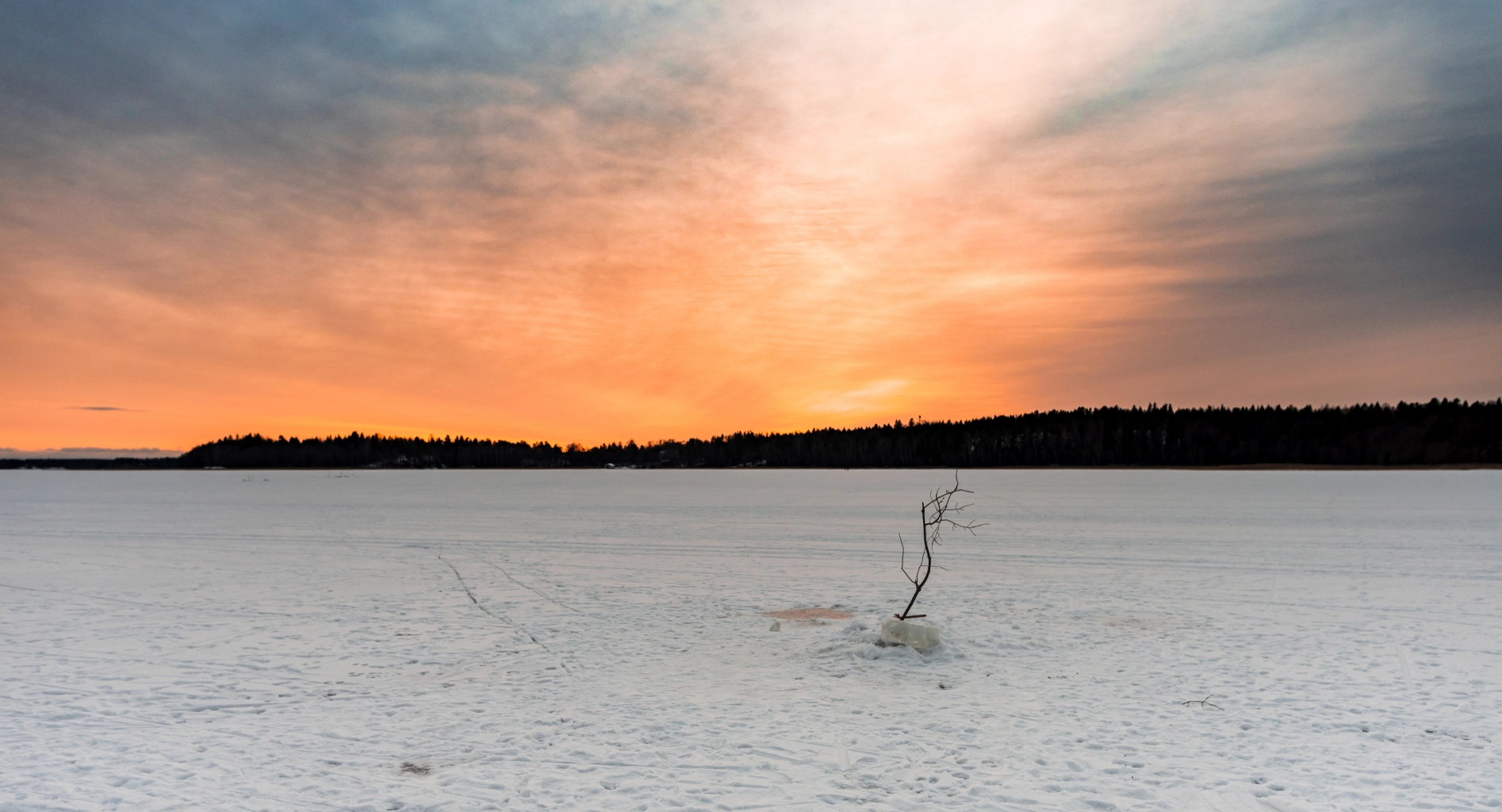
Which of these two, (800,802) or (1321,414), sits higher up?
(1321,414)

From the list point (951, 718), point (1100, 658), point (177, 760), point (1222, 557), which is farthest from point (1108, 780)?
point (1222, 557)

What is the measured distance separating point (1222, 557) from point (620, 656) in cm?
1500

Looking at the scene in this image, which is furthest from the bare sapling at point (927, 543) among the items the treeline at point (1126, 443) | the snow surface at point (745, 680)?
the treeline at point (1126, 443)

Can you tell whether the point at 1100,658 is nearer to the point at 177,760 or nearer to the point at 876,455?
the point at 177,760

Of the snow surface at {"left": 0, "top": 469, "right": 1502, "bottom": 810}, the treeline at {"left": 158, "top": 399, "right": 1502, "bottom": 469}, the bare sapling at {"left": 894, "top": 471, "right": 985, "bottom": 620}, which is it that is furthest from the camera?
the treeline at {"left": 158, "top": 399, "right": 1502, "bottom": 469}

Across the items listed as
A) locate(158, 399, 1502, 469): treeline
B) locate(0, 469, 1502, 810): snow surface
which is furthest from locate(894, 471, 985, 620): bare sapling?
locate(158, 399, 1502, 469): treeline

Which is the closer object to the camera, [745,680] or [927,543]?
[745,680]

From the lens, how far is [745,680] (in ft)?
31.1

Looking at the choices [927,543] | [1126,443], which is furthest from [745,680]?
[1126,443]

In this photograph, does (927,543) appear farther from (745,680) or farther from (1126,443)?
(1126,443)

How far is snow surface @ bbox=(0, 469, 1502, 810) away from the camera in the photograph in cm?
646

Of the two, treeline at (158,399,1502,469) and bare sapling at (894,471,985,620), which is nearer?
bare sapling at (894,471,985,620)

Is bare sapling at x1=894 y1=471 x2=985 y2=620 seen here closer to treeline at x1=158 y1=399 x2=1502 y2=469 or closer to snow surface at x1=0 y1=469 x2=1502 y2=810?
snow surface at x1=0 y1=469 x2=1502 y2=810

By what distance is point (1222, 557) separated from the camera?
1914 centimetres
